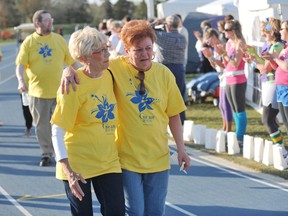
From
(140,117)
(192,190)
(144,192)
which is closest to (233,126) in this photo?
(192,190)

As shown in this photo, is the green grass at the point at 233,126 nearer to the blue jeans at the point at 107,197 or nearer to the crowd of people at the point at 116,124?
the crowd of people at the point at 116,124

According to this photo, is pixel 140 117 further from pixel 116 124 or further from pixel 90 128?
pixel 90 128

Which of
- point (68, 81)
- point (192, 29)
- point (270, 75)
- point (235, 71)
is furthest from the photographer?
point (192, 29)

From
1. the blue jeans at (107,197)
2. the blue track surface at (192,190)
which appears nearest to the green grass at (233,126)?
the blue track surface at (192,190)

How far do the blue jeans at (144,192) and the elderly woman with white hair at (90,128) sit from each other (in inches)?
5.6

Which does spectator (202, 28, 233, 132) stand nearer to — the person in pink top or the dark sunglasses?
the person in pink top

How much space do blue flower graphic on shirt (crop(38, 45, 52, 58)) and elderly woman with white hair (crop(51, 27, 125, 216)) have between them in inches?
182

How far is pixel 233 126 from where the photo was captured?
39.5ft

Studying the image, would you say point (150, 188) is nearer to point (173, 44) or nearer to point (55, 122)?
point (55, 122)

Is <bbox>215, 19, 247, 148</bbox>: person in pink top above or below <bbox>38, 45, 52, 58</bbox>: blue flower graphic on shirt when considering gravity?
below

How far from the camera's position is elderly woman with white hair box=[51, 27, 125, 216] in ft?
15.5

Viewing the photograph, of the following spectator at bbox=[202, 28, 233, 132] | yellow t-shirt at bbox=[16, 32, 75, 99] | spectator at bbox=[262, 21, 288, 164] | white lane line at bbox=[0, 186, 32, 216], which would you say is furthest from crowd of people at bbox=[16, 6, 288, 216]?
spectator at bbox=[202, 28, 233, 132]

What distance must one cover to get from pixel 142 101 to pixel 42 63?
15.2 ft

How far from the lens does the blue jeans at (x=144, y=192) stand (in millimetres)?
5000
